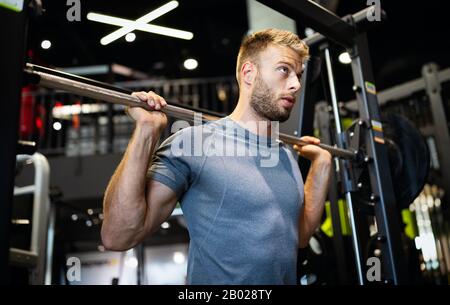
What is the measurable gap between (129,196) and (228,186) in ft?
1.21

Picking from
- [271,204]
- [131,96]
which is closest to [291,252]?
[271,204]

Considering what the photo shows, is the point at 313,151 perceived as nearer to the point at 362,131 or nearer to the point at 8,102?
the point at 362,131

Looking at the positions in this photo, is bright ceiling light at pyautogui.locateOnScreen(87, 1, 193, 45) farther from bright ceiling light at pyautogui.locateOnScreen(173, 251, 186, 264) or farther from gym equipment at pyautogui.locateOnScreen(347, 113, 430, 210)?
bright ceiling light at pyautogui.locateOnScreen(173, 251, 186, 264)

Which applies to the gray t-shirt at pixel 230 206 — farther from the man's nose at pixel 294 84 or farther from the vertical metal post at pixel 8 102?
the vertical metal post at pixel 8 102

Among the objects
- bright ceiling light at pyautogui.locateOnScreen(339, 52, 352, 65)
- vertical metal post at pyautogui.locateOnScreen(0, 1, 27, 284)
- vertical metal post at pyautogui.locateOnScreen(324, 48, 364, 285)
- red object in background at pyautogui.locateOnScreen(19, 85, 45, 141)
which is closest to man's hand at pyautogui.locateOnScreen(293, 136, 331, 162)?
vertical metal post at pyautogui.locateOnScreen(324, 48, 364, 285)

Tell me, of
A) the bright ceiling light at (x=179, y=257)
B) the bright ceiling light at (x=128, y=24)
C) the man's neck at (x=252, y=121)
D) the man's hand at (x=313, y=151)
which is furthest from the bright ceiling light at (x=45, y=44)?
the bright ceiling light at (x=179, y=257)

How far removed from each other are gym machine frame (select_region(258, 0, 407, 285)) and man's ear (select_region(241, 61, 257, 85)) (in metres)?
0.30

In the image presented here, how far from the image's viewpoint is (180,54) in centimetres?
915

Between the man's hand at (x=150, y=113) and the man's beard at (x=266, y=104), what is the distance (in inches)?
18.7

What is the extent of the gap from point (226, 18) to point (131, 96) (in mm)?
7073

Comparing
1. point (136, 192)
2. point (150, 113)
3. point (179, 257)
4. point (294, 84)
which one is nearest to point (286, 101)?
point (294, 84)

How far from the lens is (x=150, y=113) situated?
1.56 metres

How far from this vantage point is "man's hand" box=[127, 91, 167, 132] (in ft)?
5.03

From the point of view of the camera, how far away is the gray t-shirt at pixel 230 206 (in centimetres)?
155
